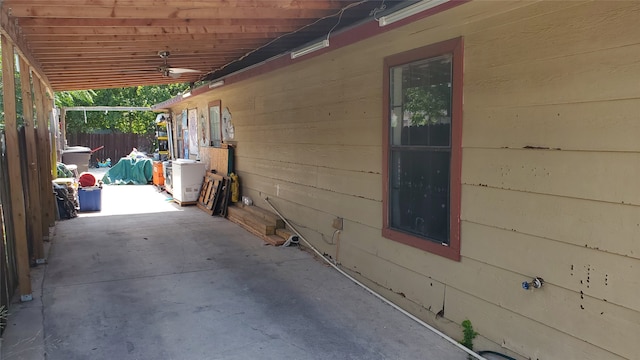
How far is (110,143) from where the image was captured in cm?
2456

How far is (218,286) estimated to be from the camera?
4.55 metres

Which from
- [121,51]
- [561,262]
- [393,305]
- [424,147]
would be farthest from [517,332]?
[121,51]

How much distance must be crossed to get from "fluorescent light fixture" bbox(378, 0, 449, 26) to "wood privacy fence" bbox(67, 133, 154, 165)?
2355 cm

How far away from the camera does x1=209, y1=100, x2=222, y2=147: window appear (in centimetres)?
955

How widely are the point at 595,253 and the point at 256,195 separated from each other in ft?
19.4

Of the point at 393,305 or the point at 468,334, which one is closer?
the point at 468,334

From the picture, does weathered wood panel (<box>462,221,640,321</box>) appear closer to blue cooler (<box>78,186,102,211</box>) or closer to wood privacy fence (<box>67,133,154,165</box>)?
blue cooler (<box>78,186,102,211</box>)

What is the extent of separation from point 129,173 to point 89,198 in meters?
5.79

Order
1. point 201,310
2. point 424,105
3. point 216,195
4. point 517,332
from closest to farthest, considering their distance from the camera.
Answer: point 517,332 < point 424,105 < point 201,310 < point 216,195

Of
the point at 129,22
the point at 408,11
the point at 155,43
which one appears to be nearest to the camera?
the point at 408,11

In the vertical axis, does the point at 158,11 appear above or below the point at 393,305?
above

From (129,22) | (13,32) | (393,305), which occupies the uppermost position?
(129,22)

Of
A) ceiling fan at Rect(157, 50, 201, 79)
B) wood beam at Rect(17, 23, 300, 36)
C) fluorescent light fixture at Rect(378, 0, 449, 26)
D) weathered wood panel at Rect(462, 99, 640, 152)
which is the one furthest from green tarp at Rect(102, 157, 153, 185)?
weathered wood panel at Rect(462, 99, 640, 152)

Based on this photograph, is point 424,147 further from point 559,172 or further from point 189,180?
point 189,180
